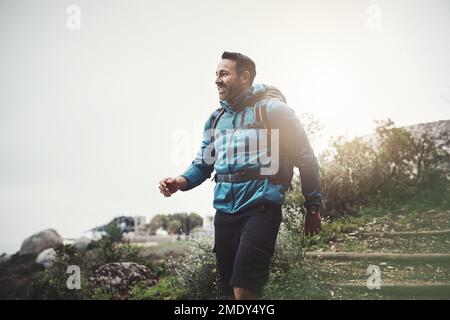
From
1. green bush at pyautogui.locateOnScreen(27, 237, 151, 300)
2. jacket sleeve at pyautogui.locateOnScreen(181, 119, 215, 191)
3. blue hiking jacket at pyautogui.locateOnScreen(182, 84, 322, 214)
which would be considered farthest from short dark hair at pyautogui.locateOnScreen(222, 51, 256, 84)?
green bush at pyautogui.locateOnScreen(27, 237, 151, 300)

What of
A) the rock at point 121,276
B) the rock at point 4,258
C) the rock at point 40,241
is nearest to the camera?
the rock at point 121,276

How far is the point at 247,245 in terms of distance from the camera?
2.47 meters

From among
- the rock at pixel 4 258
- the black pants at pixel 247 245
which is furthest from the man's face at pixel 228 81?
the rock at pixel 4 258

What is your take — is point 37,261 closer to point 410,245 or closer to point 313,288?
point 313,288

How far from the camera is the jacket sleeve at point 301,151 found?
266cm

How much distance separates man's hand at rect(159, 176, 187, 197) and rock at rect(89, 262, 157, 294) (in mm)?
2691

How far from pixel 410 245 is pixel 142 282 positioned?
365 centimetres

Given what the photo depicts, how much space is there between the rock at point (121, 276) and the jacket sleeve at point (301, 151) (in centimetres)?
333

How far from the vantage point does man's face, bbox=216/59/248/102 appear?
9.72 ft

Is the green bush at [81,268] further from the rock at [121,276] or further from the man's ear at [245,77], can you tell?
the man's ear at [245,77]

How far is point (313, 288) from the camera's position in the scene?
3840mm

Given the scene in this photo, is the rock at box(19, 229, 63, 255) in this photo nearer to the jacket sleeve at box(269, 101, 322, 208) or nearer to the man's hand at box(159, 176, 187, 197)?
the man's hand at box(159, 176, 187, 197)

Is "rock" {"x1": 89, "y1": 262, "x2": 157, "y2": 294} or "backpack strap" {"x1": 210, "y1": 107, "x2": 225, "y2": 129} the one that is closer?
"backpack strap" {"x1": 210, "y1": 107, "x2": 225, "y2": 129}
